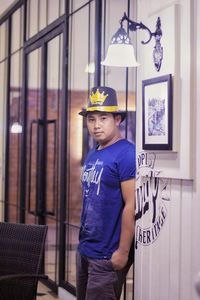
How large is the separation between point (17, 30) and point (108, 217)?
13.9 ft

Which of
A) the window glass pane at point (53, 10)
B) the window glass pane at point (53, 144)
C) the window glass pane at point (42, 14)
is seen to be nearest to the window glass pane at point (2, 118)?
the window glass pane at point (42, 14)

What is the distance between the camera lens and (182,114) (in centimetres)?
243

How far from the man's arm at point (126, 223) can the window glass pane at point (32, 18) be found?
3.36 metres

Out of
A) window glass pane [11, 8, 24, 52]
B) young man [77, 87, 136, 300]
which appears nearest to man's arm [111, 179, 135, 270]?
young man [77, 87, 136, 300]

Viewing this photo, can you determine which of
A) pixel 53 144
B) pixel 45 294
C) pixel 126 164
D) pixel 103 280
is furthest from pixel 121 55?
pixel 45 294

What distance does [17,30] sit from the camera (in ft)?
21.1

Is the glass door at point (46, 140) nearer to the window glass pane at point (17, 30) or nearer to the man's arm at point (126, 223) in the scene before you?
the window glass pane at point (17, 30)

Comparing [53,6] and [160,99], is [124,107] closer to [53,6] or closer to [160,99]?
[160,99]

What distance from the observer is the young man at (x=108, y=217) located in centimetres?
273

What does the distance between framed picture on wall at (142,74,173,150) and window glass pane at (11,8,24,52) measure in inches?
151

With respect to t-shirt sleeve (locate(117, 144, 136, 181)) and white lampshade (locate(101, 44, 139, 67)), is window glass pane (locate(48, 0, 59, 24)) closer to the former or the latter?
white lampshade (locate(101, 44, 139, 67))

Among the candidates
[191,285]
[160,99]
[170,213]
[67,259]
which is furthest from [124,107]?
[67,259]

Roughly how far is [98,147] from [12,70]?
400 centimetres

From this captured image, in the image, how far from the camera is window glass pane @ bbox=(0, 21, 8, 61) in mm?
6902
